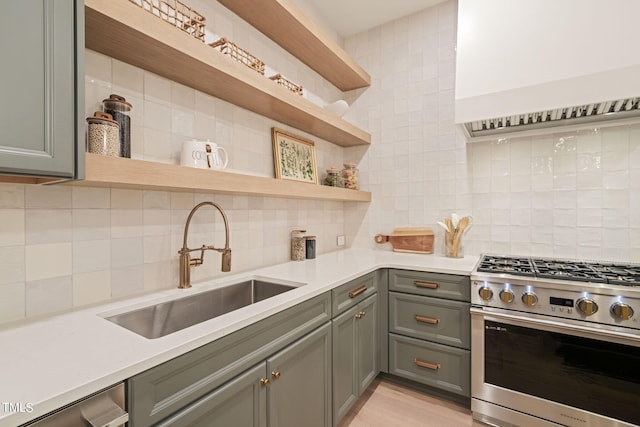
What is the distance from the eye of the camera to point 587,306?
4.79ft

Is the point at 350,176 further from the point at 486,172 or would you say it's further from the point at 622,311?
the point at 622,311

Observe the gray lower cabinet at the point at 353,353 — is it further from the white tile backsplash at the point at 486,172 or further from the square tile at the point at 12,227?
the square tile at the point at 12,227

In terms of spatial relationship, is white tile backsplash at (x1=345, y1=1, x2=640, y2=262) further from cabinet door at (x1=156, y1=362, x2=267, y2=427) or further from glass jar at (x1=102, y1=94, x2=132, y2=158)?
glass jar at (x1=102, y1=94, x2=132, y2=158)

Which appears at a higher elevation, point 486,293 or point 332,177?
point 332,177

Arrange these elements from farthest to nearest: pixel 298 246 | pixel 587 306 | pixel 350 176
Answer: pixel 350 176, pixel 298 246, pixel 587 306

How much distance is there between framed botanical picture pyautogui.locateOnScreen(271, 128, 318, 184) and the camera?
80.2 inches

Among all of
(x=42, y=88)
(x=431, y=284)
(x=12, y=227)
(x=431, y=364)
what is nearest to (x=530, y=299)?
(x=431, y=284)

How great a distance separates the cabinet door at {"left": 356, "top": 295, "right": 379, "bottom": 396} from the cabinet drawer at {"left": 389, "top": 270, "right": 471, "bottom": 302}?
20 centimetres

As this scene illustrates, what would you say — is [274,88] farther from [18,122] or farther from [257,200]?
[18,122]

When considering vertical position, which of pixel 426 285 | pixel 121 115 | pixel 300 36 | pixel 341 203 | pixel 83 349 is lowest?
pixel 426 285

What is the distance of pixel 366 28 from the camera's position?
2.78 meters

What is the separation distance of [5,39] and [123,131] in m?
0.45

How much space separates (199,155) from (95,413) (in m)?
1.04

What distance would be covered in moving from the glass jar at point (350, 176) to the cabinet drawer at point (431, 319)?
40.0 inches
